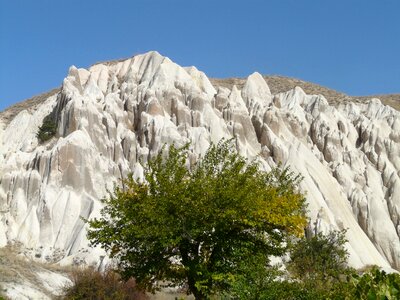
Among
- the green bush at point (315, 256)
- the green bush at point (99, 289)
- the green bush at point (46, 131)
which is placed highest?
the green bush at point (46, 131)

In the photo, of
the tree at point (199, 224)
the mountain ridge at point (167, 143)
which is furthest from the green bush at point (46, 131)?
the tree at point (199, 224)

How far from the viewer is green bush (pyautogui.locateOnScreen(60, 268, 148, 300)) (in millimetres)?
25453

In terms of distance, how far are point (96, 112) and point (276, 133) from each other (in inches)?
759

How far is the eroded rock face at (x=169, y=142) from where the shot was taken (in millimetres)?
43500

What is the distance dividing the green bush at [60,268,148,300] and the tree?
449cm

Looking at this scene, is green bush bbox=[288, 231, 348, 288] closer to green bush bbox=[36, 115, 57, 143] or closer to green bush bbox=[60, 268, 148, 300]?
green bush bbox=[60, 268, 148, 300]

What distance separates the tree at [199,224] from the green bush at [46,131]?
31601mm

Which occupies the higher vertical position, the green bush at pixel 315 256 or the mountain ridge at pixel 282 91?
the mountain ridge at pixel 282 91

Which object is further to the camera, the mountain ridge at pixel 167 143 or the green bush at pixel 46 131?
the green bush at pixel 46 131

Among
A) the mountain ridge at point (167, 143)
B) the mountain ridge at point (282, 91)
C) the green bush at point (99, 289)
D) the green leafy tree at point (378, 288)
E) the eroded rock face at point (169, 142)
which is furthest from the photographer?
the mountain ridge at point (282, 91)

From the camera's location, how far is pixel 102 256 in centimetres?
3566

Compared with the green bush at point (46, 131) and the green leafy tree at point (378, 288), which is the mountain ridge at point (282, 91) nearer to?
the green bush at point (46, 131)

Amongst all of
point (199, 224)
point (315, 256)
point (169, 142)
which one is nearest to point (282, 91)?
point (169, 142)

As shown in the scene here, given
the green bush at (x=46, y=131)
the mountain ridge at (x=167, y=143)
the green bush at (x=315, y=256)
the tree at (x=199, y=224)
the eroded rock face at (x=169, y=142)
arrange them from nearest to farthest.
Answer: the tree at (x=199, y=224), the green bush at (x=315, y=256), the mountain ridge at (x=167, y=143), the eroded rock face at (x=169, y=142), the green bush at (x=46, y=131)
